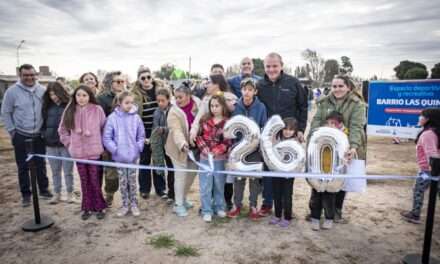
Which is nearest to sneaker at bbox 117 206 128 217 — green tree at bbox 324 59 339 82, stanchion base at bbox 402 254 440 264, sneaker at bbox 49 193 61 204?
sneaker at bbox 49 193 61 204

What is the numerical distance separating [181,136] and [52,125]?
7.51 ft

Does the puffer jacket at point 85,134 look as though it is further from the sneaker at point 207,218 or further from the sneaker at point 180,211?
the sneaker at point 207,218

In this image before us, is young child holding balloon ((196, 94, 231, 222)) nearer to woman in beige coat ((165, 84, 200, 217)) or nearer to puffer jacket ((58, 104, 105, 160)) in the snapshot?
woman in beige coat ((165, 84, 200, 217))

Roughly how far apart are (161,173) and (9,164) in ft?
17.2

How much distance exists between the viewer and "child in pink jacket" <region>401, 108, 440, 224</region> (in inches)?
156

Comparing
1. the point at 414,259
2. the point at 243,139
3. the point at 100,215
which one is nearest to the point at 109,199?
the point at 100,215

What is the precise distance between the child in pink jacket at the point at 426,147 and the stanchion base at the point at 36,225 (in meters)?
5.25

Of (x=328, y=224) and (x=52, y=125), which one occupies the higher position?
(x=52, y=125)

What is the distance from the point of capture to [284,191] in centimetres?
403

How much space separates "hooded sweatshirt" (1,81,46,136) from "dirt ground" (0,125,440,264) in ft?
4.39

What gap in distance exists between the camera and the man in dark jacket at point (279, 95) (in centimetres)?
427

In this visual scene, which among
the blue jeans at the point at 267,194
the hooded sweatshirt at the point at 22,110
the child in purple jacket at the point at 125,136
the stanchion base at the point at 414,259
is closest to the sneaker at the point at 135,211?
the child in purple jacket at the point at 125,136

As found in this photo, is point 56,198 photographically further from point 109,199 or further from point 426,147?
point 426,147

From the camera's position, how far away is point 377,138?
11578 mm
